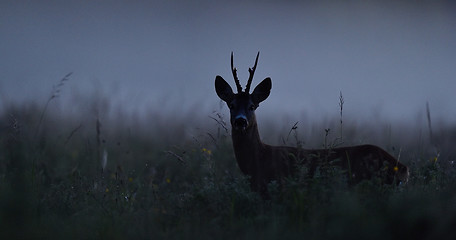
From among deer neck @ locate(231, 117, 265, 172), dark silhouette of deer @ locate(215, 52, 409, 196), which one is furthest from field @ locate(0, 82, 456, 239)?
deer neck @ locate(231, 117, 265, 172)

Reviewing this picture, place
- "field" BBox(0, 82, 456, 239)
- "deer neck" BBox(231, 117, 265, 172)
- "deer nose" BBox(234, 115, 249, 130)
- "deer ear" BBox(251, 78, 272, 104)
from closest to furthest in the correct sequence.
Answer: "field" BBox(0, 82, 456, 239), "deer nose" BBox(234, 115, 249, 130), "deer neck" BBox(231, 117, 265, 172), "deer ear" BBox(251, 78, 272, 104)

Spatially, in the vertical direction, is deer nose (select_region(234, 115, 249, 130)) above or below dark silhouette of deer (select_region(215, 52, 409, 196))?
above

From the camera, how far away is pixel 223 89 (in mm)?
7035

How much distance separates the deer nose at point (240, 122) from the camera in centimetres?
611

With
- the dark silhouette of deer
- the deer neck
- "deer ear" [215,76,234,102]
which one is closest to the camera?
the dark silhouette of deer

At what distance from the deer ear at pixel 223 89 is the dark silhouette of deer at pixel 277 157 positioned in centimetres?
10

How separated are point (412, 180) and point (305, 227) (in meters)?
2.15

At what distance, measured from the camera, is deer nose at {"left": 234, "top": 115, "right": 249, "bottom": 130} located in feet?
20.1

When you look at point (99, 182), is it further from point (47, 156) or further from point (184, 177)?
point (47, 156)

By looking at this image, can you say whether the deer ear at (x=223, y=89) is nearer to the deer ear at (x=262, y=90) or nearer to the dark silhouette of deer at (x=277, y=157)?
the dark silhouette of deer at (x=277, y=157)

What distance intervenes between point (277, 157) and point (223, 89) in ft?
4.44

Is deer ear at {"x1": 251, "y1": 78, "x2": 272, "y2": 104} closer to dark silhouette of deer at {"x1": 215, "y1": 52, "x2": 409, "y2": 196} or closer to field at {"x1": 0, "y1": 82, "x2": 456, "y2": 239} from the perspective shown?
dark silhouette of deer at {"x1": 215, "y1": 52, "x2": 409, "y2": 196}

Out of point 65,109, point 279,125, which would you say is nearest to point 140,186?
point 65,109

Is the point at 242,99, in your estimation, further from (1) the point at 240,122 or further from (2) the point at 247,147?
(2) the point at 247,147
